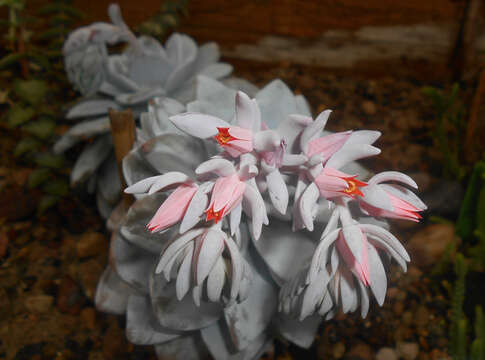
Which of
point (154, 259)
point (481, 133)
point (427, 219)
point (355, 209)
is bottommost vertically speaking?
point (427, 219)

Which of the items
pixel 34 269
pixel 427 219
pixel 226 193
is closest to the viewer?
pixel 226 193

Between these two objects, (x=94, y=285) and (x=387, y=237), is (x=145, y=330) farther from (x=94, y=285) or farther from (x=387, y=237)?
(x=387, y=237)

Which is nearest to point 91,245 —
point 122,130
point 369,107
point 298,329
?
point 122,130

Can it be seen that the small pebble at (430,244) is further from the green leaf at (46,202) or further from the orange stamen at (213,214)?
the green leaf at (46,202)

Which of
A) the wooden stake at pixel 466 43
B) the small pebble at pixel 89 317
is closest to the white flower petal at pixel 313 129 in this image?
the small pebble at pixel 89 317

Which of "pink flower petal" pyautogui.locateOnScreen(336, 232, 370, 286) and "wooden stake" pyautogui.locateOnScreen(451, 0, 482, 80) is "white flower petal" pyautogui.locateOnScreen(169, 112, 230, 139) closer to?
"pink flower petal" pyautogui.locateOnScreen(336, 232, 370, 286)

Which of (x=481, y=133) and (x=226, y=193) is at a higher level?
(x=226, y=193)

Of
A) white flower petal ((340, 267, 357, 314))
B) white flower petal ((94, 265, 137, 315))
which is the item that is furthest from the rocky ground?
white flower petal ((340, 267, 357, 314))

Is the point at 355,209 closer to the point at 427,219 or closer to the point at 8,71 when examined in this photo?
the point at 427,219

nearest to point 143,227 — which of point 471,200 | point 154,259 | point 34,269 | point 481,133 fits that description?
point 154,259
